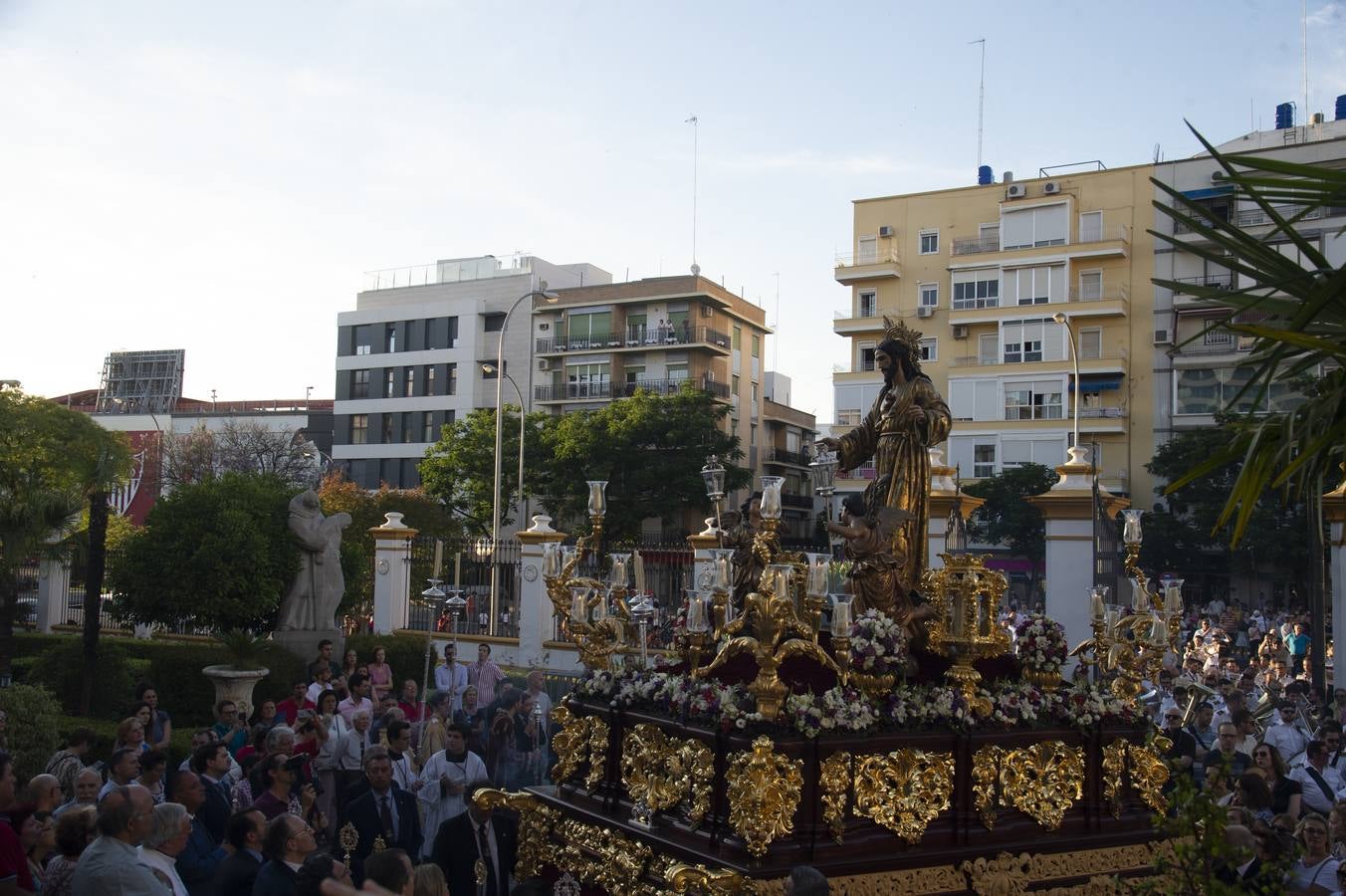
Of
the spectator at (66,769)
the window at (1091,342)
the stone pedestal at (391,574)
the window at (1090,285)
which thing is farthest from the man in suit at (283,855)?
the window at (1090,285)

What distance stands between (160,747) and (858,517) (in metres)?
4.67

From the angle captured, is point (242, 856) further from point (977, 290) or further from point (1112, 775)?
point (977, 290)

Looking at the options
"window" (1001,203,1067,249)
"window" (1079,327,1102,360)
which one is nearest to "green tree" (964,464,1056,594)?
"window" (1079,327,1102,360)

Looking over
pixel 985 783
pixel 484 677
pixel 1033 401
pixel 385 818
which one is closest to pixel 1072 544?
pixel 484 677

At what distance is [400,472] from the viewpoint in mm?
54344

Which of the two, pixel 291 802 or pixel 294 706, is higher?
pixel 294 706

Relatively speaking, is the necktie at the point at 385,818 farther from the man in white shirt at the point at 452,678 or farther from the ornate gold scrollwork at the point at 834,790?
the man in white shirt at the point at 452,678

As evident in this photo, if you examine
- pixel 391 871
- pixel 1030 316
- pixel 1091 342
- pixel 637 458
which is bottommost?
pixel 391 871

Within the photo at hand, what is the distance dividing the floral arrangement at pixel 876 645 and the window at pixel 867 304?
37.8 metres

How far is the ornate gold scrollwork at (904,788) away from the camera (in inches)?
258

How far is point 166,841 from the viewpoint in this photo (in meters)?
5.59

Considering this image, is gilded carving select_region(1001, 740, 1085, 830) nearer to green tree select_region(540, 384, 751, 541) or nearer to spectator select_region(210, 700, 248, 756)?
spectator select_region(210, 700, 248, 756)

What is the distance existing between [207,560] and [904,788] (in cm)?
1218

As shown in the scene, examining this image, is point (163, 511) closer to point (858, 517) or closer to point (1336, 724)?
point (858, 517)
